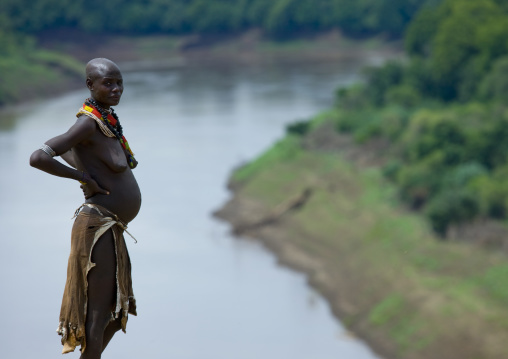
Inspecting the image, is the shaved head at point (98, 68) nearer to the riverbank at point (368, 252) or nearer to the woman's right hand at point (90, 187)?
the woman's right hand at point (90, 187)

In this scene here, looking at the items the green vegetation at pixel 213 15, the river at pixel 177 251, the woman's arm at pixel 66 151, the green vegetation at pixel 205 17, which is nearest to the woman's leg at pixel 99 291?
the woman's arm at pixel 66 151

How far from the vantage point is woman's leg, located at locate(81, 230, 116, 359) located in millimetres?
5719

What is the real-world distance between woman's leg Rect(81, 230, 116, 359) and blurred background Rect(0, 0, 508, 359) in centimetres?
863

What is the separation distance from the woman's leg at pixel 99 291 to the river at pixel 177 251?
844cm

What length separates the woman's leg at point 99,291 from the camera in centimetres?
Result: 572

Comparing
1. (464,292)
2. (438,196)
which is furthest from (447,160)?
(464,292)

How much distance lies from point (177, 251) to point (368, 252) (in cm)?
499

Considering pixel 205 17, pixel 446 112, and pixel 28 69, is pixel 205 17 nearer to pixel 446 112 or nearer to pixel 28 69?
pixel 28 69

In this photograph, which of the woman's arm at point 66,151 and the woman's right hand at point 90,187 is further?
the woman's right hand at point 90,187

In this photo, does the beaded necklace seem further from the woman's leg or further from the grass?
the grass

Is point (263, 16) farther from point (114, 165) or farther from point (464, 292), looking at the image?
point (114, 165)

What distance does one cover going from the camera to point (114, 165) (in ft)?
18.7

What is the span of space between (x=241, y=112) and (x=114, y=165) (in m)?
39.7

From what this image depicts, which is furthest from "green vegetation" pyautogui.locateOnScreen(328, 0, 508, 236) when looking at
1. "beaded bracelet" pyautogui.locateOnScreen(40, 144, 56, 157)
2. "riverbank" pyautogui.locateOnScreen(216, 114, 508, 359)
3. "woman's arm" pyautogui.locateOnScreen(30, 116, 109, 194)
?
"beaded bracelet" pyautogui.locateOnScreen(40, 144, 56, 157)
